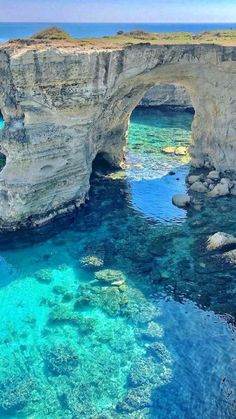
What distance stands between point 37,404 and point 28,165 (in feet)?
56.9

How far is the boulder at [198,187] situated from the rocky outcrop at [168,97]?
29.4 meters

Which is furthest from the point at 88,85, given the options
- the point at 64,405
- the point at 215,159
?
the point at 64,405

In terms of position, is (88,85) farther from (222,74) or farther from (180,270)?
(180,270)

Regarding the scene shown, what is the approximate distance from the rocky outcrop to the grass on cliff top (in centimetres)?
1886

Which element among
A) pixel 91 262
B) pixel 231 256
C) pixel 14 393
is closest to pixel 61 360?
pixel 14 393

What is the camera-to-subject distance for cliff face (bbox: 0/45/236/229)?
30.2 metres

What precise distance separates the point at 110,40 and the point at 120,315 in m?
24.8

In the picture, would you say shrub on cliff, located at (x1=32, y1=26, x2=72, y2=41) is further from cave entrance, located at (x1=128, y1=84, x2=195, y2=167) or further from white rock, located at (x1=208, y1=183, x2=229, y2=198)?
white rock, located at (x1=208, y1=183, x2=229, y2=198)

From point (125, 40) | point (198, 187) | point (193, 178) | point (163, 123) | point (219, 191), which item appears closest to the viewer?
point (219, 191)

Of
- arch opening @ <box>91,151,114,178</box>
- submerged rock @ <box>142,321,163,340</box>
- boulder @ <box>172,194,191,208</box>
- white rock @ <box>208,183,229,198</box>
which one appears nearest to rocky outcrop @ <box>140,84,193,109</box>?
arch opening @ <box>91,151,114,178</box>

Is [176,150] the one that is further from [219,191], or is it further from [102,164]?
[219,191]

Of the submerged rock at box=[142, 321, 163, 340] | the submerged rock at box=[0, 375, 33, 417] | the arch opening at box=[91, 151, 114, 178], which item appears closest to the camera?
the submerged rock at box=[0, 375, 33, 417]

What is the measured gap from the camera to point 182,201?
117ft

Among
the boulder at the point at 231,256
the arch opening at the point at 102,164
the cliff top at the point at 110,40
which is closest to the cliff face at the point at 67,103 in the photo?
the cliff top at the point at 110,40
